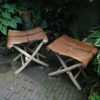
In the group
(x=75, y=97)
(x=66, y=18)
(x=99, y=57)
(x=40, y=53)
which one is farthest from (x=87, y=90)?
(x=66, y=18)

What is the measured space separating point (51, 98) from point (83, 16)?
2.59 metres

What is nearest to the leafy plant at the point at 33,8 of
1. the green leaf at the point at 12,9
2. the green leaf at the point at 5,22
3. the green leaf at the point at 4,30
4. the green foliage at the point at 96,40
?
the green leaf at the point at 12,9

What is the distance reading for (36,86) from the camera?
15.1 feet

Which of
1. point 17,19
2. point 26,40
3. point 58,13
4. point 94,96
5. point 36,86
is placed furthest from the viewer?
point 58,13

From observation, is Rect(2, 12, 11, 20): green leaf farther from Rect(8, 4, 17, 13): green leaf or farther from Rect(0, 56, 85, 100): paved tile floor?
Rect(0, 56, 85, 100): paved tile floor

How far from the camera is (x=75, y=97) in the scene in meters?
4.27

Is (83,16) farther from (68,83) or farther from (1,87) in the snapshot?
(1,87)

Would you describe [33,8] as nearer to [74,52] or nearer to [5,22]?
[5,22]

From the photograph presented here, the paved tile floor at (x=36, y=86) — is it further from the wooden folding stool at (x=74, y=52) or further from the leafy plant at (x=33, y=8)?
the leafy plant at (x=33, y=8)

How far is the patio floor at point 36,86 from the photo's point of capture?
429cm

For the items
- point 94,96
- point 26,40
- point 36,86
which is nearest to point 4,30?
point 26,40

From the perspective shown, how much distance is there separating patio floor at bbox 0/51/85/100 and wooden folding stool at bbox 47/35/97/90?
16 centimetres

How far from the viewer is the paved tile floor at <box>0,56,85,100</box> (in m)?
4.29

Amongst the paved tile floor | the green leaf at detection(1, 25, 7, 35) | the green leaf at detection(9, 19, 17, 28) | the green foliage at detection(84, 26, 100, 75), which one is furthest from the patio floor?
the green leaf at detection(9, 19, 17, 28)
